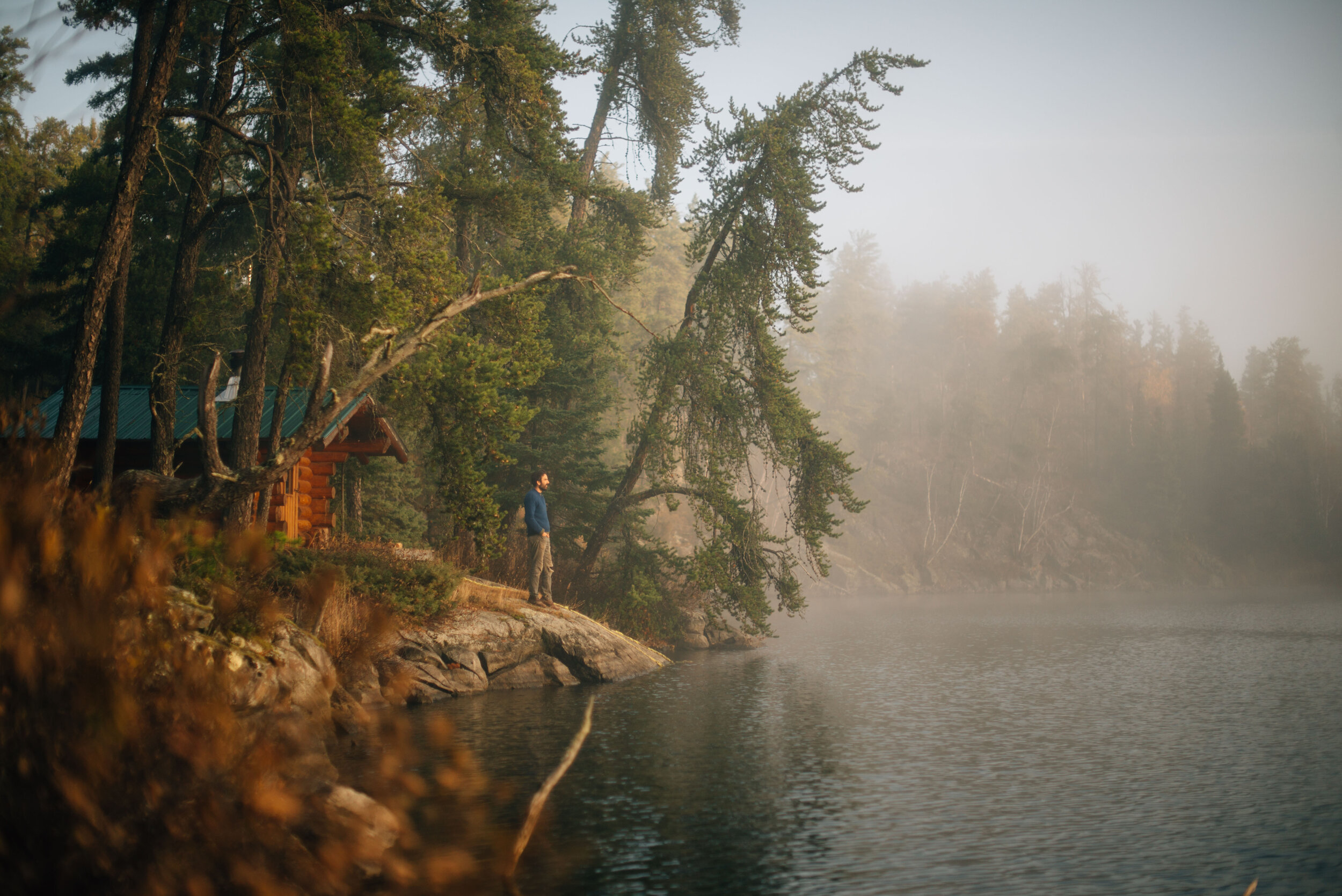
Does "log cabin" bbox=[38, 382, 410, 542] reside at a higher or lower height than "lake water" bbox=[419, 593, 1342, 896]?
higher

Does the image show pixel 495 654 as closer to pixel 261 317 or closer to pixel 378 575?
pixel 378 575

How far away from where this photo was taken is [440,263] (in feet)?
43.8

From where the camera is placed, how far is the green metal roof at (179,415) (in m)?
16.1

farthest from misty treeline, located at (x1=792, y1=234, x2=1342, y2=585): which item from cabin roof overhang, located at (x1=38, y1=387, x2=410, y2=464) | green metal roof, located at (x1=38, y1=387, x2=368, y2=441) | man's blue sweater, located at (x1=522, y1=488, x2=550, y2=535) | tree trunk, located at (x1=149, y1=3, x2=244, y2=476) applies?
tree trunk, located at (x1=149, y1=3, x2=244, y2=476)

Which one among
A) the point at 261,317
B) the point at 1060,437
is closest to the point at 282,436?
the point at 261,317

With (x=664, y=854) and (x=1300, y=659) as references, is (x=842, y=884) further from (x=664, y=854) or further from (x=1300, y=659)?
(x=1300, y=659)

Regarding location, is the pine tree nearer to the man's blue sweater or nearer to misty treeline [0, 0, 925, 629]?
misty treeline [0, 0, 925, 629]

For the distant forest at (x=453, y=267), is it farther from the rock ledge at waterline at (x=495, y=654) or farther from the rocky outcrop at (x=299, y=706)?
the rock ledge at waterline at (x=495, y=654)

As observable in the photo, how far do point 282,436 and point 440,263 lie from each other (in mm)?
5297

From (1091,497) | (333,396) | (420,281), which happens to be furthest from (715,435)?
(1091,497)

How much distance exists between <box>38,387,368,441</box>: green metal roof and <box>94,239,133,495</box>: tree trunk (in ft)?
4.98

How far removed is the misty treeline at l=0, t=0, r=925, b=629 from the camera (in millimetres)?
12562

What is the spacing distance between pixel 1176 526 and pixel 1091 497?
640 centimetres

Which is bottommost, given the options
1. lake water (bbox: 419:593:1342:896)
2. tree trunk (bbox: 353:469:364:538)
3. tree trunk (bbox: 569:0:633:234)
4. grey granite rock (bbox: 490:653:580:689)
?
grey granite rock (bbox: 490:653:580:689)
